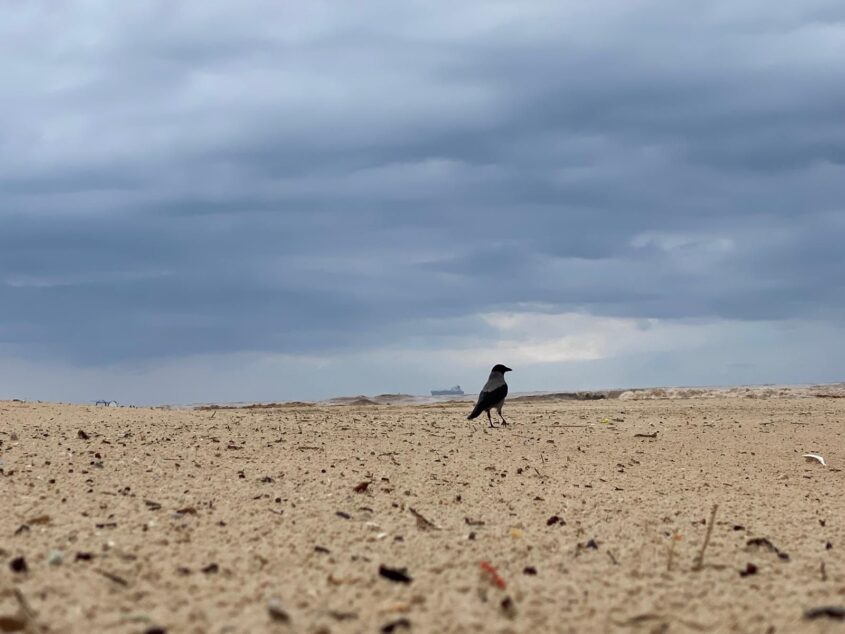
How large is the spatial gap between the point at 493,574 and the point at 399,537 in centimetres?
95

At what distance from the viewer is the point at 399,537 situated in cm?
518

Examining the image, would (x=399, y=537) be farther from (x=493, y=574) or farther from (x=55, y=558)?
(x=55, y=558)

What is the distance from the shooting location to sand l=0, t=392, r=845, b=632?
3.76 meters

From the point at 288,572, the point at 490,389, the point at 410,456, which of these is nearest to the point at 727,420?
the point at 490,389

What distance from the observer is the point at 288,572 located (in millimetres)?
4395

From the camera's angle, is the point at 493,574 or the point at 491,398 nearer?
the point at 493,574

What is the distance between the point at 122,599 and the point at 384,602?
1.15m

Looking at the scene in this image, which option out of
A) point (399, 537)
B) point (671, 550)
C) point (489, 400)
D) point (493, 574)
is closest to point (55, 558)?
point (399, 537)

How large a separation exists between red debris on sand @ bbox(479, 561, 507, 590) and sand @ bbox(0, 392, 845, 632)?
0.9 inches

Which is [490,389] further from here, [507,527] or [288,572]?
[288,572]

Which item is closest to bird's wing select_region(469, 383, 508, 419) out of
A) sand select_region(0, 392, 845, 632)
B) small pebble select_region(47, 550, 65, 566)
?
sand select_region(0, 392, 845, 632)

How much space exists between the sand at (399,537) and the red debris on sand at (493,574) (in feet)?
0.08

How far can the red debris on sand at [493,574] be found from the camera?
4.20 m

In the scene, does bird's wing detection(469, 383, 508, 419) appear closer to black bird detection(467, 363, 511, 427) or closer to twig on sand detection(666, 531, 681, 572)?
black bird detection(467, 363, 511, 427)
